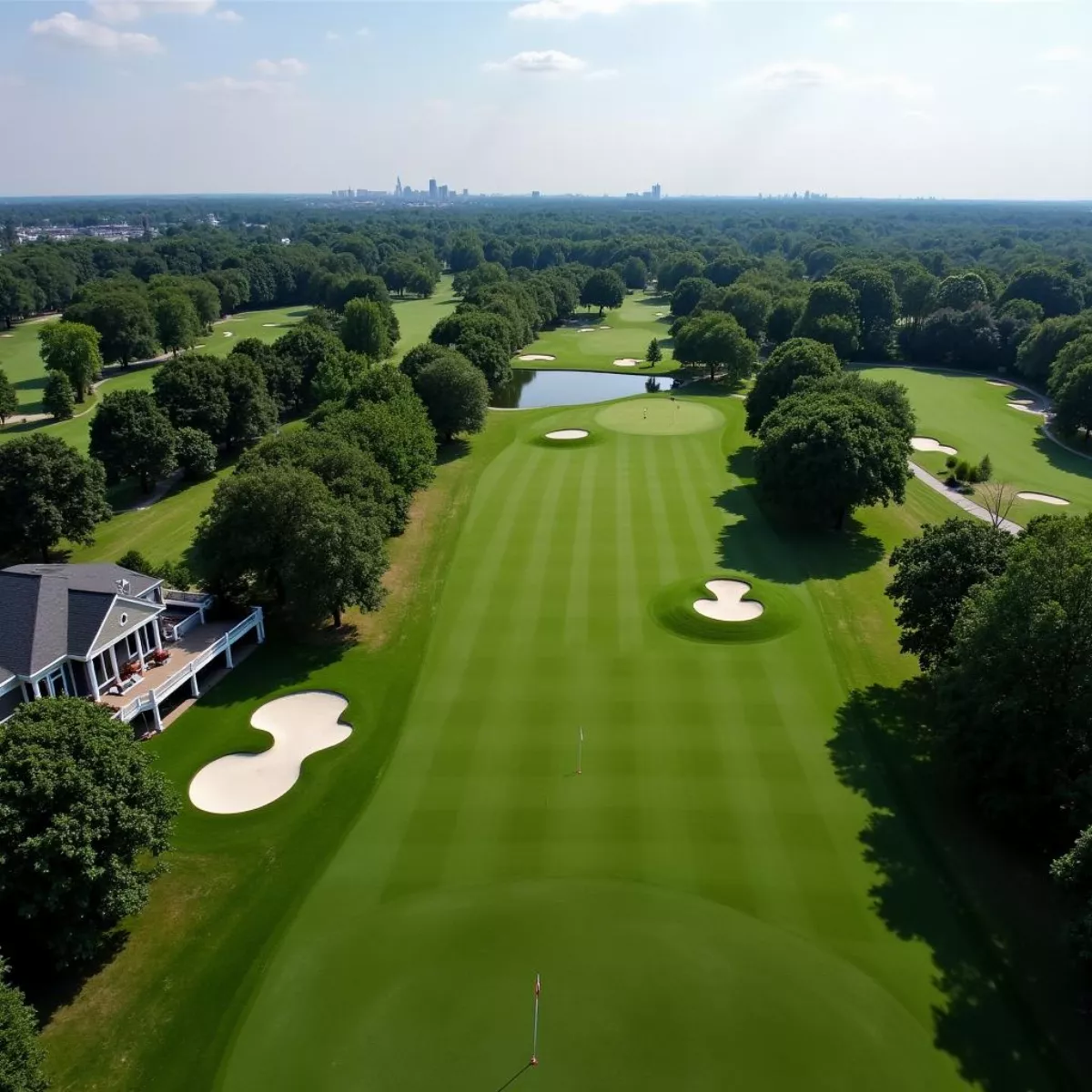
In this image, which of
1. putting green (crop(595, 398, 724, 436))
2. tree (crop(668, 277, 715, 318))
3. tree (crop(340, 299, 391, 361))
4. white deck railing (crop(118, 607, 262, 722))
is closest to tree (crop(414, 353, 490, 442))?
putting green (crop(595, 398, 724, 436))

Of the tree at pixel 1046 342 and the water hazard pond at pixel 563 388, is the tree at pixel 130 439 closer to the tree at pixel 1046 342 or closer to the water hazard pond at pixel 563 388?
the water hazard pond at pixel 563 388

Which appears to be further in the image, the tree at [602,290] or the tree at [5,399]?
the tree at [602,290]

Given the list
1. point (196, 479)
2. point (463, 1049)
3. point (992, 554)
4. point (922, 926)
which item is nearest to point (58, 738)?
point (463, 1049)

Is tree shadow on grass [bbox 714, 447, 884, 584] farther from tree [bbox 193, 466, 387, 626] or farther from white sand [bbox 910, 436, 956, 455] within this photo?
tree [bbox 193, 466, 387, 626]

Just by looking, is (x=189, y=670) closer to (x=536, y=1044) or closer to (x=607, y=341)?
(x=536, y=1044)

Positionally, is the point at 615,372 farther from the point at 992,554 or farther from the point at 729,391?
the point at 992,554

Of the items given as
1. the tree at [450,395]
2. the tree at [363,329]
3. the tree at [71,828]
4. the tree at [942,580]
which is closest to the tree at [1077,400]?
the tree at [942,580]

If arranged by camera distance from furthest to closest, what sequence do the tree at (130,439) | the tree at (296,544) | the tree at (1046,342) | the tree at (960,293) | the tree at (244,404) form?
the tree at (960,293)
the tree at (1046,342)
the tree at (244,404)
the tree at (130,439)
the tree at (296,544)
